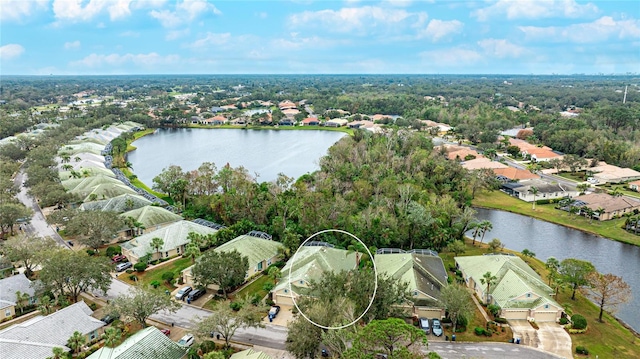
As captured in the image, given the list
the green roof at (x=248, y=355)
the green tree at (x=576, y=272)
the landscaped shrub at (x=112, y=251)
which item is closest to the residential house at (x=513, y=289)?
the green tree at (x=576, y=272)

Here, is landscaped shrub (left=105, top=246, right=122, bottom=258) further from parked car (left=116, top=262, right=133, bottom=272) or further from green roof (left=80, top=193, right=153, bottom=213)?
green roof (left=80, top=193, right=153, bottom=213)

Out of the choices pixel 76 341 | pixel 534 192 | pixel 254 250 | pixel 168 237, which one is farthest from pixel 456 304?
pixel 534 192

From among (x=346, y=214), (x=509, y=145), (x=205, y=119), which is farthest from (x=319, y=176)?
(x=205, y=119)

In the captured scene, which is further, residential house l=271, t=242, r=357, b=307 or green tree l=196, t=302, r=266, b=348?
residential house l=271, t=242, r=357, b=307

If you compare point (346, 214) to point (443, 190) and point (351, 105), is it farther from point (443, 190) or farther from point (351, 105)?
point (351, 105)

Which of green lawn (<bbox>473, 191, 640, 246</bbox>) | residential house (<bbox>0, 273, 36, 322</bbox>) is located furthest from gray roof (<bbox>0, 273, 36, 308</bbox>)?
green lawn (<bbox>473, 191, 640, 246</bbox>)
